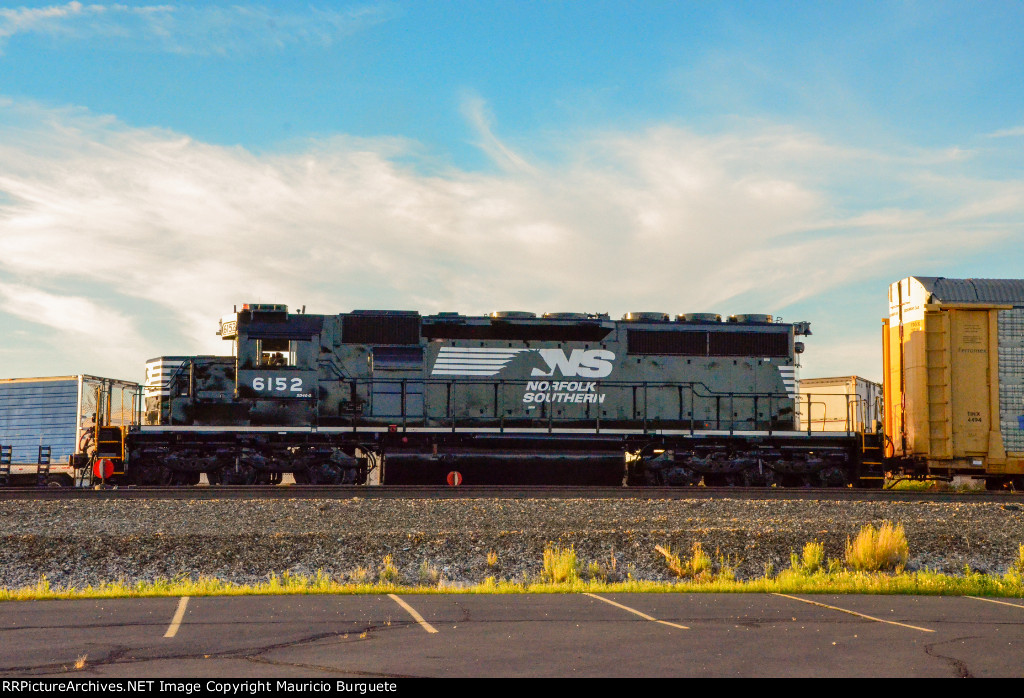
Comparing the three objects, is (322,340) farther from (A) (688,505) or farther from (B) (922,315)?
(B) (922,315)

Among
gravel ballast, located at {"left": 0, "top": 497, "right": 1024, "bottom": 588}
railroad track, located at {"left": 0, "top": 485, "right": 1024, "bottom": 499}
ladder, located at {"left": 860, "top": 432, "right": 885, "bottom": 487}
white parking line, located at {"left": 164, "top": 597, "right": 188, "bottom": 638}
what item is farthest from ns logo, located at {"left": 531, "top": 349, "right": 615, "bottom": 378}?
white parking line, located at {"left": 164, "top": 597, "right": 188, "bottom": 638}

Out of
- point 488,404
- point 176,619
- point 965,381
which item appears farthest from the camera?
point 488,404

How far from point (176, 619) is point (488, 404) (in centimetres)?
1188

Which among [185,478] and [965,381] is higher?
[965,381]

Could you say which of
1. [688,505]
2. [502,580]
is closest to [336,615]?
[502,580]

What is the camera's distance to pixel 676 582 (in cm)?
1095

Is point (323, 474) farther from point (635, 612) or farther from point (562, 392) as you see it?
point (635, 612)

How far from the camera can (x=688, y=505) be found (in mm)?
14719

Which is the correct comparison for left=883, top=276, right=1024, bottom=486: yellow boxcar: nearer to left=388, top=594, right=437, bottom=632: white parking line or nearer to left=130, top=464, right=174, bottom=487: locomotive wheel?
left=388, top=594, right=437, bottom=632: white parking line

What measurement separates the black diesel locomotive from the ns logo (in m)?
0.03

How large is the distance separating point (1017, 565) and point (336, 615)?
28.7 feet

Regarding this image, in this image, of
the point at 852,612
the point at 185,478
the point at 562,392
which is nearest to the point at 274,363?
the point at 185,478

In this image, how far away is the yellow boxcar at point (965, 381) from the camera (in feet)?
61.0

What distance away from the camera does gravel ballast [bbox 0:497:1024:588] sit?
36.6ft
